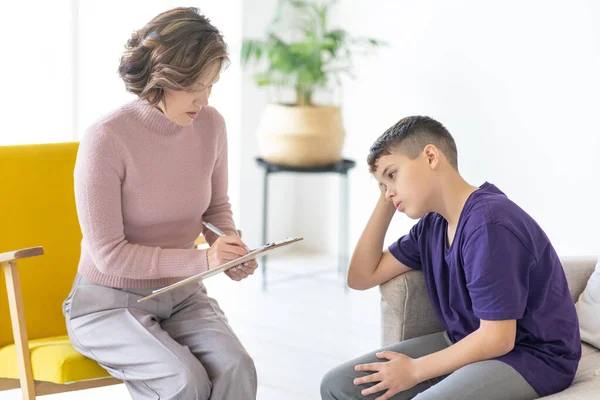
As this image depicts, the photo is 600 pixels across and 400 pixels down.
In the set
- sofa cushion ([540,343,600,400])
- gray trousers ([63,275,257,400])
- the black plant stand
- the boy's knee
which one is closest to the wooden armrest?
gray trousers ([63,275,257,400])

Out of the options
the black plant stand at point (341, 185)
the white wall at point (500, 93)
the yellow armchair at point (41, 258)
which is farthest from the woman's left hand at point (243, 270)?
the black plant stand at point (341, 185)

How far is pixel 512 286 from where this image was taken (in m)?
1.77

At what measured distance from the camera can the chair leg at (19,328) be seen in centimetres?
204

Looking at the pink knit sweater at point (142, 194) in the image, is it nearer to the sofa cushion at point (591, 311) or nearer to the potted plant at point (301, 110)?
the sofa cushion at point (591, 311)

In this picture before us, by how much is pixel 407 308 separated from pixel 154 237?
2.11ft

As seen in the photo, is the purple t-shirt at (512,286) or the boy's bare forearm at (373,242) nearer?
the purple t-shirt at (512,286)

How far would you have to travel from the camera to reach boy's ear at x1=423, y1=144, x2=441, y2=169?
6.29 ft

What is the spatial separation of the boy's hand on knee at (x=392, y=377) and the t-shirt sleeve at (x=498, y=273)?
0.65 ft

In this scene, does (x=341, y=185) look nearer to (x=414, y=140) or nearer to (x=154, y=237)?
(x=154, y=237)

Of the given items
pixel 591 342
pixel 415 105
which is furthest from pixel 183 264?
pixel 415 105

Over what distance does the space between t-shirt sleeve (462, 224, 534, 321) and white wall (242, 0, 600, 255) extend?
1737 millimetres

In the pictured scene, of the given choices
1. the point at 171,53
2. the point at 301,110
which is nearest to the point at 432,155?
the point at 171,53

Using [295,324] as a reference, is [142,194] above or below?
above

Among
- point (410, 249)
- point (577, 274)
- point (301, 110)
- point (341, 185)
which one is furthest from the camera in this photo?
point (341, 185)
